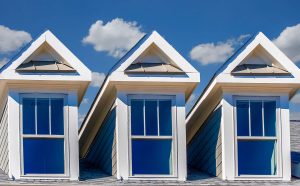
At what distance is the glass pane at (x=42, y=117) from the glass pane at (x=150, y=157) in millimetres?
2043

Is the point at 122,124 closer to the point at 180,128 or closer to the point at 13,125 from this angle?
the point at 180,128

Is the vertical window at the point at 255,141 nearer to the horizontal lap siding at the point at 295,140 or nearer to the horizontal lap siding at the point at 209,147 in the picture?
the horizontal lap siding at the point at 209,147

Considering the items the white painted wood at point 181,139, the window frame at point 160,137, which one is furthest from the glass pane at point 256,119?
the window frame at point 160,137

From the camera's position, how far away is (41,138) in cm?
1172

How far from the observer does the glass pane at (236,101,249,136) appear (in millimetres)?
12453

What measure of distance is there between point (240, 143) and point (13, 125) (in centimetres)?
531

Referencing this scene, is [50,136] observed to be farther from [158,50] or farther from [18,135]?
[158,50]

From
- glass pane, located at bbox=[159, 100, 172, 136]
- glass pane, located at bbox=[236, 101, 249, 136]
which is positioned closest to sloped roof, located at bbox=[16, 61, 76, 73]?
glass pane, located at bbox=[159, 100, 172, 136]

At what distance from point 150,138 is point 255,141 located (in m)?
2.54

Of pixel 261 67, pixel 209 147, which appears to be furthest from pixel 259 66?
pixel 209 147

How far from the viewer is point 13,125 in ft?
38.2

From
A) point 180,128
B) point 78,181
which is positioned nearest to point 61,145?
→ point 78,181

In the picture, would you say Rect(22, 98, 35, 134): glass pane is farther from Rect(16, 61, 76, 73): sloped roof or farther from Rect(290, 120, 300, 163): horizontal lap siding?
Rect(290, 120, 300, 163): horizontal lap siding

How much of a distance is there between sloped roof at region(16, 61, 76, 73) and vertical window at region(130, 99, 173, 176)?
67.7 inches
